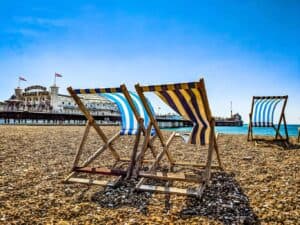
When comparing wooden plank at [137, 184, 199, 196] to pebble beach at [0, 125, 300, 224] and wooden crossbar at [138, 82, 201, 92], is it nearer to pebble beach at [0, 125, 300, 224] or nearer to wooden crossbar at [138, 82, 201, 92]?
pebble beach at [0, 125, 300, 224]

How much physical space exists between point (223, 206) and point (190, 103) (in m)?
1.24

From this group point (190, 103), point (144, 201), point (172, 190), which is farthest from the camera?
point (190, 103)

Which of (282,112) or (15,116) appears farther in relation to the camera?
(15,116)

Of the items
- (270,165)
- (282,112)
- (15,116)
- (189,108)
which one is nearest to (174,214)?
(189,108)

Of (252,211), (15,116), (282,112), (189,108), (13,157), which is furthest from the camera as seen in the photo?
(15,116)

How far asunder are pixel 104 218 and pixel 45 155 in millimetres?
3255

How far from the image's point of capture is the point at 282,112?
677cm

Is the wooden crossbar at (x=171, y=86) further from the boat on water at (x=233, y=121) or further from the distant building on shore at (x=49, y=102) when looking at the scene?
the boat on water at (x=233, y=121)

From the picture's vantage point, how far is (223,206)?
2270mm

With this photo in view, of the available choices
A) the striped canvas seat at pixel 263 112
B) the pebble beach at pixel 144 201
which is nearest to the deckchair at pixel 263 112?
the striped canvas seat at pixel 263 112

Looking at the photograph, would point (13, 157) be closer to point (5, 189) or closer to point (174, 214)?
point (5, 189)

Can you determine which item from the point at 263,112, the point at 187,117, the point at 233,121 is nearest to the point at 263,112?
the point at 263,112

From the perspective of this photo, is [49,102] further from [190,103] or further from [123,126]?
[190,103]

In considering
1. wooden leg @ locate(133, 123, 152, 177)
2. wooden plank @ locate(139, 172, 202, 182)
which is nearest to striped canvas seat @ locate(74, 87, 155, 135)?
wooden leg @ locate(133, 123, 152, 177)
